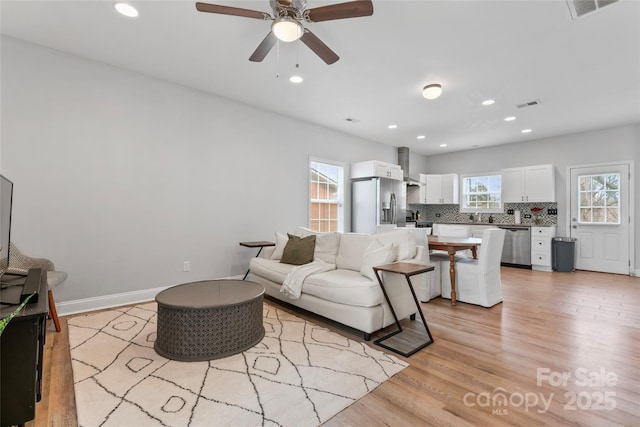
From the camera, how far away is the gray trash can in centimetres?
597

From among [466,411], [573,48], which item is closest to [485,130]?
[573,48]

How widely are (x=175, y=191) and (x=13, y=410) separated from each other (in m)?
2.98

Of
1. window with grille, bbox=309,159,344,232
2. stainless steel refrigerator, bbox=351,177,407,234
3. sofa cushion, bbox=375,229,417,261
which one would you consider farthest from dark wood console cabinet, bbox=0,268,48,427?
stainless steel refrigerator, bbox=351,177,407,234

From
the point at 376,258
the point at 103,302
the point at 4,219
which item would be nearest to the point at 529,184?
the point at 376,258

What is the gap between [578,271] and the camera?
19.9 ft

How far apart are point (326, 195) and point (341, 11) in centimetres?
409

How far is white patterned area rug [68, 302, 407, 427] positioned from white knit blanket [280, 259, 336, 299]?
50cm

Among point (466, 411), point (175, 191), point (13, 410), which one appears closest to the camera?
point (13, 410)

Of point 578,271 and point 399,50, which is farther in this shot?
point 578,271

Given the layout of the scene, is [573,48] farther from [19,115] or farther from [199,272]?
[19,115]

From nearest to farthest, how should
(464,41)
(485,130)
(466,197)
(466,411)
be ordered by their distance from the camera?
(466,411) < (464,41) < (485,130) < (466,197)

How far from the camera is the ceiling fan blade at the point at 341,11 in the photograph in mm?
2005

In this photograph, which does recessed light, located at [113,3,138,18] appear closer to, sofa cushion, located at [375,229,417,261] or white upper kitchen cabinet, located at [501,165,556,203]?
sofa cushion, located at [375,229,417,261]

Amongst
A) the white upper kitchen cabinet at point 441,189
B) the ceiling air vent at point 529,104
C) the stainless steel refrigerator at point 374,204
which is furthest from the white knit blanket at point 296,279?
the white upper kitchen cabinet at point 441,189
